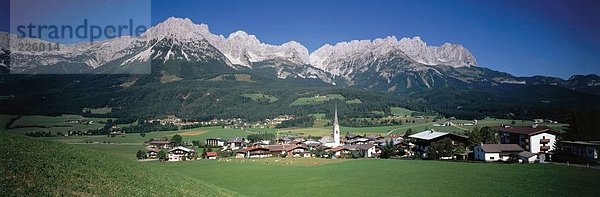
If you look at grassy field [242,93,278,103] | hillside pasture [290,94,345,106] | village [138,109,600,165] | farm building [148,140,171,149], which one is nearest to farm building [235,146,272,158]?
village [138,109,600,165]

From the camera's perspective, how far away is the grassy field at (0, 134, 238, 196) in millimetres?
14625

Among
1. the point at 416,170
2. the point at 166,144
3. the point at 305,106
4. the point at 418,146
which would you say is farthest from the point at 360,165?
the point at 305,106

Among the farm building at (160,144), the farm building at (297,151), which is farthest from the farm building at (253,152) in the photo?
the farm building at (160,144)

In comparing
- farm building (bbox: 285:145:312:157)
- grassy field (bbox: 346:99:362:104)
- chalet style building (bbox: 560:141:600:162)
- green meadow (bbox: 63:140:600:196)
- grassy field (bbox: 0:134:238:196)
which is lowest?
farm building (bbox: 285:145:312:157)

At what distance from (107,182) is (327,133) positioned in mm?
86817

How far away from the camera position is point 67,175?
53.3 ft

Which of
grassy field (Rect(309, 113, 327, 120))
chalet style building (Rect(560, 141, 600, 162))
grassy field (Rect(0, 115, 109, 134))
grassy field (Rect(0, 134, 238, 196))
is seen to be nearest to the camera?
grassy field (Rect(0, 134, 238, 196))

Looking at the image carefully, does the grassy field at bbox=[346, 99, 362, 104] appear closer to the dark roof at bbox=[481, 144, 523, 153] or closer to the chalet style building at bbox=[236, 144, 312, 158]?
the chalet style building at bbox=[236, 144, 312, 158]

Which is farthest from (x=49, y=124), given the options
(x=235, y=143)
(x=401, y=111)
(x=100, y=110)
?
(x=401, y=111)

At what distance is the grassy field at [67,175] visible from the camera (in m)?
14.6

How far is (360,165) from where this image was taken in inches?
1825

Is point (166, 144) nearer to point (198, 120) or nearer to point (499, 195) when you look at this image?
point (198, 120)

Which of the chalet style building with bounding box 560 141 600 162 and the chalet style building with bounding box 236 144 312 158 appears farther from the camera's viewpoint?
Result: the chalet style building with bounding box 236 144 312 158

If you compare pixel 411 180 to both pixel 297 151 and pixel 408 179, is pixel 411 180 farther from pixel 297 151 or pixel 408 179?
pixel 297 151
